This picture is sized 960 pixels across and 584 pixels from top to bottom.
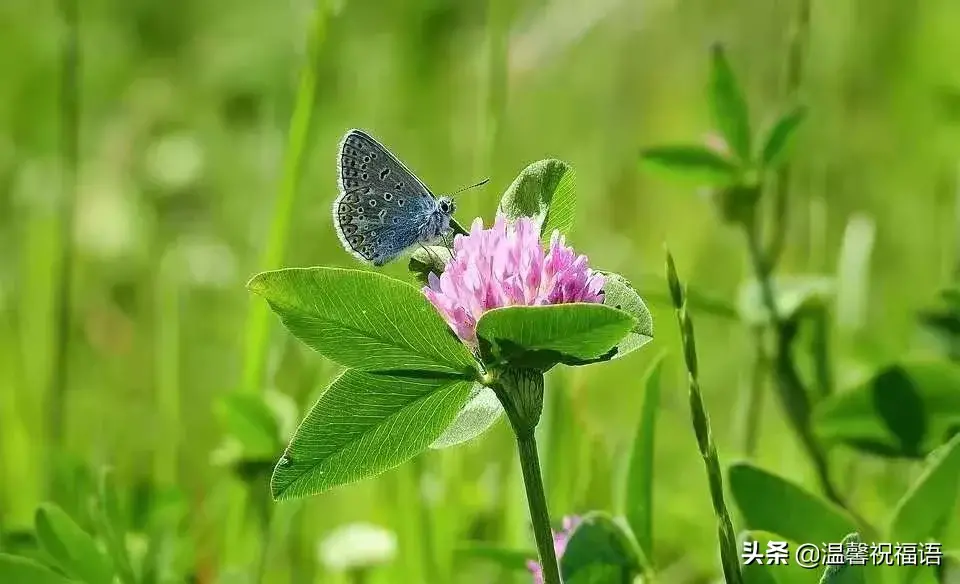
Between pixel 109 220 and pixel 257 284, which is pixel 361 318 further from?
pixel 109 220

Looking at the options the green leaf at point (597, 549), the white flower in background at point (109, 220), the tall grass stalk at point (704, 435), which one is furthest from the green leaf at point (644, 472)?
the white flower in background at point (109, 220)

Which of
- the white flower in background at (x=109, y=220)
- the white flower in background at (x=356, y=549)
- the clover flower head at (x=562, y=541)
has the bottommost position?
the white flower in background at (x=356, y=549)

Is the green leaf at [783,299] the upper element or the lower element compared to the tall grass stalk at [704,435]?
lower

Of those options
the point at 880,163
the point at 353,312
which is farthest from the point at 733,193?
the point at 880,163

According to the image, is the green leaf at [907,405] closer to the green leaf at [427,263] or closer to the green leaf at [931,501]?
the green leaf at [931,501]

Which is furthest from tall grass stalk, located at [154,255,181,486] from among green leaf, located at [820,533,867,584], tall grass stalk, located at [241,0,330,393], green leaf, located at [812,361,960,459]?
green leaf, located at [820,533,867,584]

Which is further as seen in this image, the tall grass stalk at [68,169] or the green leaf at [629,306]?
the tall grass stalk at [68,169]

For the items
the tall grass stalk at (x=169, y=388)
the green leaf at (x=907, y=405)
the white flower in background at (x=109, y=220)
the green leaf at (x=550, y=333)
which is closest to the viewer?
the green leaf at (x=550, y=333)

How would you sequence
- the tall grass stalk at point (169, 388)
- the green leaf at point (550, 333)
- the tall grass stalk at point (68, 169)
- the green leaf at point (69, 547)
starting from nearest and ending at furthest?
the green leaf at point (550, 333), the green leaf at point (69, 547), the tall grass stalk at point (68, 169), the tall grass stalk at point (169, 388)
